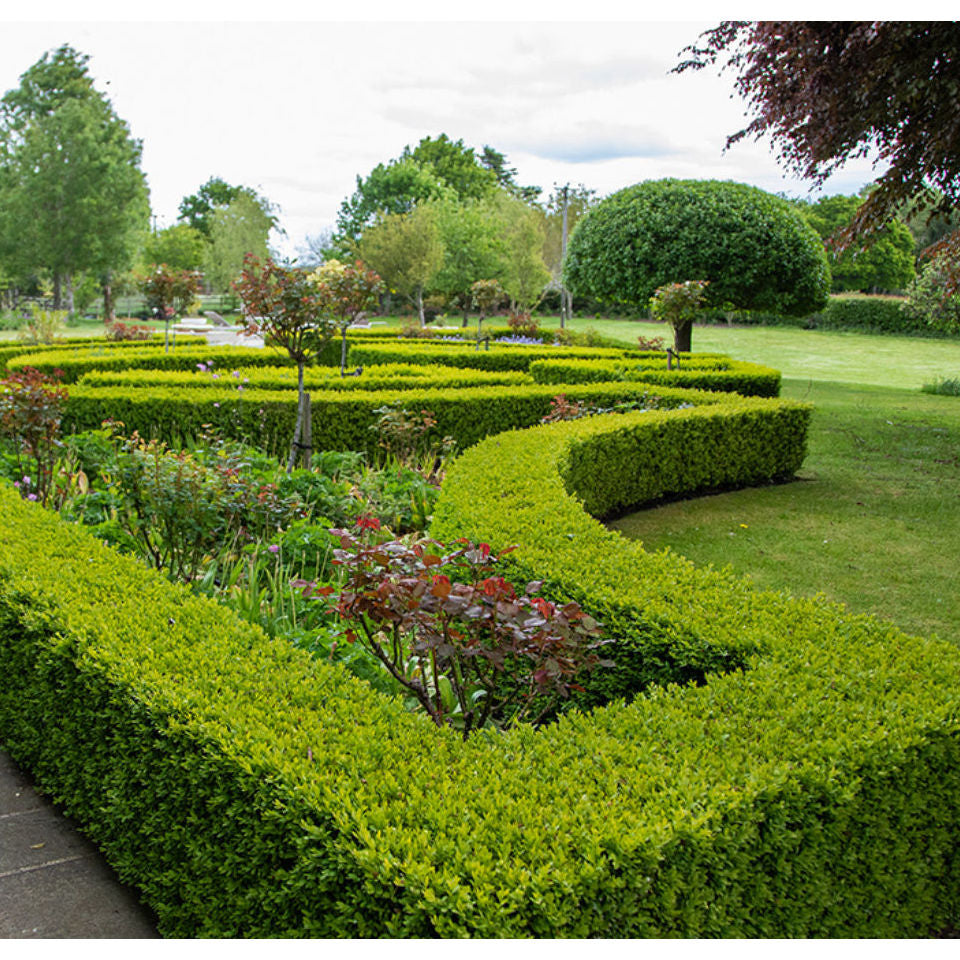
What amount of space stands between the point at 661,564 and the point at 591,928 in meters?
2.17

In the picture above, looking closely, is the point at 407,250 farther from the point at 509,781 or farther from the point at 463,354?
the point at 509,781

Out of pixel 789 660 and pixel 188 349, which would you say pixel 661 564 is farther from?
pixel 188 349

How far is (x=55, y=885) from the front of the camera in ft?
9.21

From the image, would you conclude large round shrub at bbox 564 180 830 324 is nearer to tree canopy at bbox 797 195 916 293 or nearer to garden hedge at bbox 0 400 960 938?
garden hedge at bbox 0 400 960 938

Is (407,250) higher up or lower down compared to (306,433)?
higher up

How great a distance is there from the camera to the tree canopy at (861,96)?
27.3ft

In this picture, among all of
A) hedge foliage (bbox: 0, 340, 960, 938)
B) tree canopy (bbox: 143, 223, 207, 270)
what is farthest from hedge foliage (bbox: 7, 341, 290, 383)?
tree canopy (bbox: 143, 223, 207, 270)

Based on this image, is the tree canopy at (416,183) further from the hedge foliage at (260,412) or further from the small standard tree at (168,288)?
the hedge foliage at (260,412)

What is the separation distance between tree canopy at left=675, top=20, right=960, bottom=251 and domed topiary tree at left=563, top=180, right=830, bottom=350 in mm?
6069

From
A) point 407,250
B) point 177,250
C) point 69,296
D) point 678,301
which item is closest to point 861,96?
point 678,301

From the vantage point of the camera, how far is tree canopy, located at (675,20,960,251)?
8.31 metres

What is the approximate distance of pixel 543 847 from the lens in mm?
1963

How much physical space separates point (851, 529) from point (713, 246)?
35.1 ft

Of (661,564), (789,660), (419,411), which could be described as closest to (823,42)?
(419,411)
